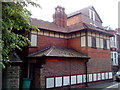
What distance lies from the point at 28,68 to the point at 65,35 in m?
5.84

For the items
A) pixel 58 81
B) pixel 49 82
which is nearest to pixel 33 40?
pixel 49 82

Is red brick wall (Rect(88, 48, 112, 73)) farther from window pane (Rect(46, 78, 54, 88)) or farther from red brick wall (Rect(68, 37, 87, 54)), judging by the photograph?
window pane (Rect(46, 78, 54, 88))

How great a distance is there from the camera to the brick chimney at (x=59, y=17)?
15.8 m

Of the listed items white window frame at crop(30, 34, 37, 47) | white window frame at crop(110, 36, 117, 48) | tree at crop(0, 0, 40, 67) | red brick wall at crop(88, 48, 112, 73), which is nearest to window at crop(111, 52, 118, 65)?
white window frame at crop(110, 36, 117, 48)

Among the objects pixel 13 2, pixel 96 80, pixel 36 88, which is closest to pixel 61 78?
pixel 36 88

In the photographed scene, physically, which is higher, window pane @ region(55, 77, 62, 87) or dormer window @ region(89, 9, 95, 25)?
dormer window @ region(89, 9, 95, 25)

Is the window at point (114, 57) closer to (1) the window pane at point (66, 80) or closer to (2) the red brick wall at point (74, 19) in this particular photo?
(2) the red brick wall at point (74, 19)

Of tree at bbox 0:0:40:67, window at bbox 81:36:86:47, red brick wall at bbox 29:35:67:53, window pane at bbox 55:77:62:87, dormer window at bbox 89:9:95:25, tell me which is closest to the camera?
tree at bbox 0:0:40:67

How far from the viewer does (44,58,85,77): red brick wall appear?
10219mm

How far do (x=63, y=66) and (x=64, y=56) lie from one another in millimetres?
1073

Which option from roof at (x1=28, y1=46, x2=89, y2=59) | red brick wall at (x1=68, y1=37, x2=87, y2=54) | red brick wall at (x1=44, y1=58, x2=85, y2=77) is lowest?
red brick wall at (x1=44, y1=58, x2=85, y2=77)

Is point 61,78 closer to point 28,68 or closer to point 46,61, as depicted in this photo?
point 46,61

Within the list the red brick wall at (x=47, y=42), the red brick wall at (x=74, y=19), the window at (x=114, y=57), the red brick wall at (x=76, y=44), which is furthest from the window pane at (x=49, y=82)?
the window at (x=114, y=57)

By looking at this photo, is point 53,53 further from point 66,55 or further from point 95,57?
point 95,57
